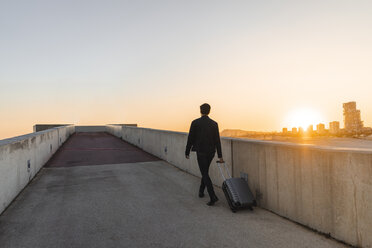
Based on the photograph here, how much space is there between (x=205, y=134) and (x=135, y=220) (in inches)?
86.6

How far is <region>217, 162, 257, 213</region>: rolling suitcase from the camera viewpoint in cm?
483

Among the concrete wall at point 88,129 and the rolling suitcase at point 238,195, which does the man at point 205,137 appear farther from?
the concrete wall at point 88,129

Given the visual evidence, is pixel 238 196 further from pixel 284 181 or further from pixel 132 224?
pixel 132 224

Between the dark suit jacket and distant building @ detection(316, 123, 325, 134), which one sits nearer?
the dark suit jacket

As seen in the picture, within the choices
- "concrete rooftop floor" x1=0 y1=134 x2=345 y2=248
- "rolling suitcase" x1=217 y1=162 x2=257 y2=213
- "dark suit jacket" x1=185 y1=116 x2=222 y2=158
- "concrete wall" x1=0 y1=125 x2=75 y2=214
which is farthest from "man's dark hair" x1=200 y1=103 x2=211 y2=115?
"concrete wall" x1=0 y1=125 x2=75 y2=214

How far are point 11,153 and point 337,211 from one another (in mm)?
6625

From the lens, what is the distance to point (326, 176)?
12.5ft

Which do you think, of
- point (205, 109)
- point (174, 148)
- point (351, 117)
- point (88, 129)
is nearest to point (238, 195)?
point (205, 109)

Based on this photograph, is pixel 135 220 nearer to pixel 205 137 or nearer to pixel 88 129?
pixel 205 137

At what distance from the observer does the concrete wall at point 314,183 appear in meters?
3.38

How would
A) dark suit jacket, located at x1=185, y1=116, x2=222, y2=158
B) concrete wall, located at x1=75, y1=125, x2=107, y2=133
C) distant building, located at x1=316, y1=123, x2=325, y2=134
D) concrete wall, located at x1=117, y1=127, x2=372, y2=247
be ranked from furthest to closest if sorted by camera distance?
1. distant building, located at x1=316, y1=123, x2=325, y2=134
2. concrete wall, located at x1=75, y1=125, x2=107, y2=133
3. dark suit jacket, located at x1=185, y1=116, x2=222, y2=158
4. concrete wall, located at x1=117, y1=127, x2=372, y2=247

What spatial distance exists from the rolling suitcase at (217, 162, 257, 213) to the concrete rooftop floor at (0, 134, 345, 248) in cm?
15

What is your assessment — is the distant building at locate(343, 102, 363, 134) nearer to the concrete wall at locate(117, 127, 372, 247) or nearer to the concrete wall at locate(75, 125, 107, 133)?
the concrete wall at locate(75, 125, 107, 133)

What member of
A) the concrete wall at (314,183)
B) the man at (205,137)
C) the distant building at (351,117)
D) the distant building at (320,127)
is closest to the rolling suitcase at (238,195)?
the concrete wall at (314,183)
